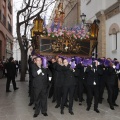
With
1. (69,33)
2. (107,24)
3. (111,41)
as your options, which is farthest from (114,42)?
(69,33)

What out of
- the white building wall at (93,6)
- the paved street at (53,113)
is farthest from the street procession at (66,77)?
the white building wall at (93,6)

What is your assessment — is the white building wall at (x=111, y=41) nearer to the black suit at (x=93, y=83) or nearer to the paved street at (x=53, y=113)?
the paved street at (x=53, y=113)

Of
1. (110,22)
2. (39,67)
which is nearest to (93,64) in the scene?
(39,67)

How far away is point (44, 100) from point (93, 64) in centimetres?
206

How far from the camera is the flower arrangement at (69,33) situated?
33.5 ft

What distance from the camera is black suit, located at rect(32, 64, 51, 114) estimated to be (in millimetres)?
7445

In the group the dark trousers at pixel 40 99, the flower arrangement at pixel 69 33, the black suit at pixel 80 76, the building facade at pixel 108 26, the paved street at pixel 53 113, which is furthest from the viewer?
the building facade at pixel 108 26

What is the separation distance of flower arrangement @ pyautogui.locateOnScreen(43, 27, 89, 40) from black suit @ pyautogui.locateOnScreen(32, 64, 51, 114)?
2.89 m

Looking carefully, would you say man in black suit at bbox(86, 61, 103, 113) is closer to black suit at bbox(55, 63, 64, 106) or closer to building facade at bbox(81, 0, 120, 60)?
black suit at bbox(55, 63, 64, 106)

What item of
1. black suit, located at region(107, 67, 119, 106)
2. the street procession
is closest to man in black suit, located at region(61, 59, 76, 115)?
the street procession

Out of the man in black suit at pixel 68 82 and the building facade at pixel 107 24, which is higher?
the building facade at pixel 107 24

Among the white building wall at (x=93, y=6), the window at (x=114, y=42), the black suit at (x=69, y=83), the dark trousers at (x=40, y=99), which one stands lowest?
the dark trousers at (x=40, y=99)

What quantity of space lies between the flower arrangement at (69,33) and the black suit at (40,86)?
2.89m

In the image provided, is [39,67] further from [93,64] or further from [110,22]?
[110,22]
